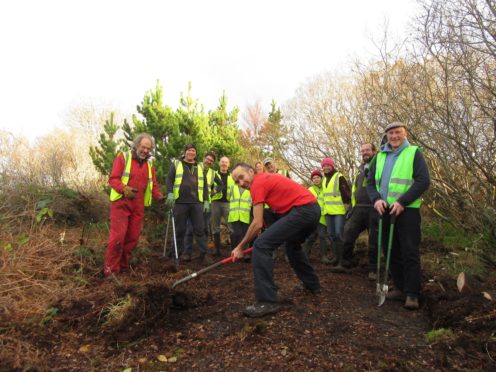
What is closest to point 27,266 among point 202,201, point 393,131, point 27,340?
point 27,340

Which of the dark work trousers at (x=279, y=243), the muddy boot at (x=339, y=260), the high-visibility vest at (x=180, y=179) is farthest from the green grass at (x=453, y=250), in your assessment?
the high-visibility vest at (x=180, y=179)

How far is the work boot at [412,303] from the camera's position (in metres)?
3.76

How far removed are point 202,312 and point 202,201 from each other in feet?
9.53

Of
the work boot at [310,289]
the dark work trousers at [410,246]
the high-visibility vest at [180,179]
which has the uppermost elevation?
the high-visibility vest at [180,179]

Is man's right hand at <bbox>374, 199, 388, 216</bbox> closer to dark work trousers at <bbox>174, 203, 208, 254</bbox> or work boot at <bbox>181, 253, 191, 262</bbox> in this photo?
dark work trousers at <bbox>174, 203, 208, 254</bbox>

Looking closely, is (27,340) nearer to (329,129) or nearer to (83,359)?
(83,359)

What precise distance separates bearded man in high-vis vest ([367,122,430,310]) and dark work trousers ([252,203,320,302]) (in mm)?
815

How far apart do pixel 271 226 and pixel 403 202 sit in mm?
1357

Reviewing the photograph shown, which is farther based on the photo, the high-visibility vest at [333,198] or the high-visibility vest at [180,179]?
the high-visibility vest at [180,179]

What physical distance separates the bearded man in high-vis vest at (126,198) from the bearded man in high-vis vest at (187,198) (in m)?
0.69

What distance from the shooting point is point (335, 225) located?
6.02 m

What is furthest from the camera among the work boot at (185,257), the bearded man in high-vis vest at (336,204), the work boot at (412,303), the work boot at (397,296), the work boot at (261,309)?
the work boot at (185,257)

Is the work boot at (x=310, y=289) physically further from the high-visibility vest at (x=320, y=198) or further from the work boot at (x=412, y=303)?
the high-visibility vest at (x=320, y=198)

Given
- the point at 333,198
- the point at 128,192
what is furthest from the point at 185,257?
the point at 333,198
